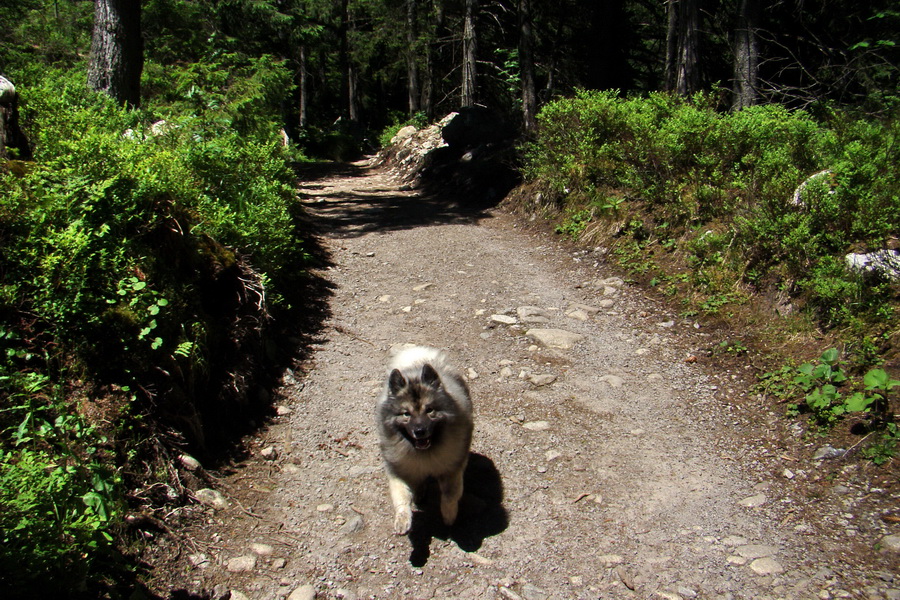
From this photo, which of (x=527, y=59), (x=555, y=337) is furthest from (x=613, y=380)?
(x=527, y=59)

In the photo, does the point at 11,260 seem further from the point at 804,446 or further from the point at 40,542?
the point at 804,446

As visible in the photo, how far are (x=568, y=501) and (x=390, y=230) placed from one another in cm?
901

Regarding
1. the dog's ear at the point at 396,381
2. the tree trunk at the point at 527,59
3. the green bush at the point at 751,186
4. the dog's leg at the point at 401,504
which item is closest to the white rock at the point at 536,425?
the dog's leg at the point at 401,504

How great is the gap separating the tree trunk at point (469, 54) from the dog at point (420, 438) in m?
17.2

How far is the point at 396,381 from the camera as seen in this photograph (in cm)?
417

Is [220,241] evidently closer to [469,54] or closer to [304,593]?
[304,593]

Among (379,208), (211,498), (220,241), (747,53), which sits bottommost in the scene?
(211,498)

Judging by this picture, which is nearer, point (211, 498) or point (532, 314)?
point (211, 498)

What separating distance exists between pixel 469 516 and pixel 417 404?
1.10m

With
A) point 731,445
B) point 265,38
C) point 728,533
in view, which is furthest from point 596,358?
point 265,38

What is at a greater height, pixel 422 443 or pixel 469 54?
pixel 469 54

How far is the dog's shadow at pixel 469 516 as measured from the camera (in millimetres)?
4297

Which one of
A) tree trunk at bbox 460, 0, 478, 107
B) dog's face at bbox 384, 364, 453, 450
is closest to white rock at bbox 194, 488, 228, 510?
dog's face at bbox 384, 364, 453, 450

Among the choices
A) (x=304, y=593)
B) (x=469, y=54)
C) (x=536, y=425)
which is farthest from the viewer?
(x=469, y=54)
